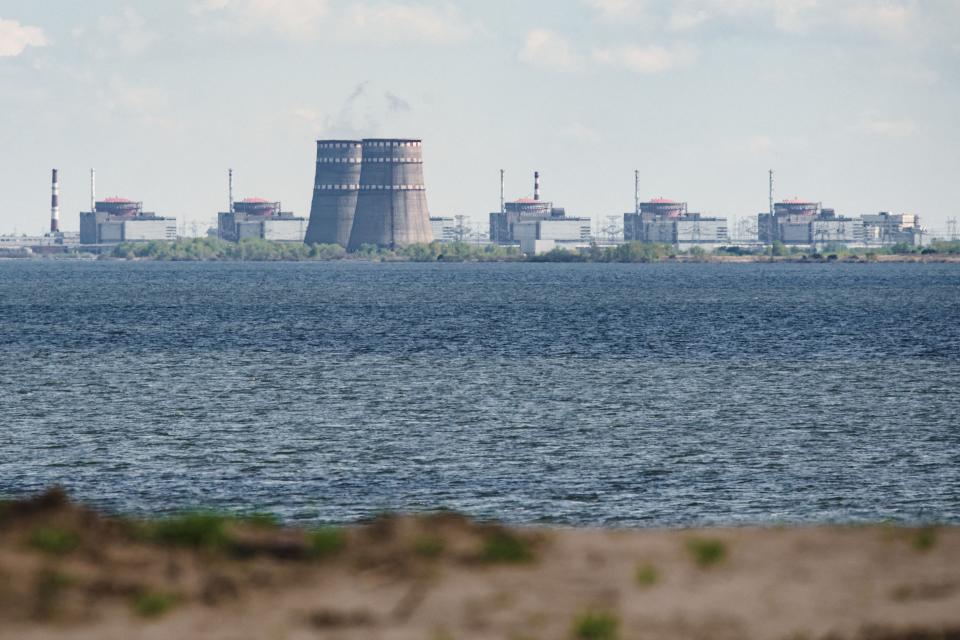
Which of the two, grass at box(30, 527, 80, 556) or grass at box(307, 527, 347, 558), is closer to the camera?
grass at box(30, 527, 80, 556)

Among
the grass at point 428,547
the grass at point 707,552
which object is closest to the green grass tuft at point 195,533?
the grass at point 428,547

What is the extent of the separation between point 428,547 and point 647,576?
1.74 meters

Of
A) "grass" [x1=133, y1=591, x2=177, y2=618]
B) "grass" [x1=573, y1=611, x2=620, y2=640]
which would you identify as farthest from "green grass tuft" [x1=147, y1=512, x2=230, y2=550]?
"grass" [x1=573, y1=611, x2=620, y2=640]

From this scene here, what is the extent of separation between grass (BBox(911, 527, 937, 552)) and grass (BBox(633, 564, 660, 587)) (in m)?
2.43

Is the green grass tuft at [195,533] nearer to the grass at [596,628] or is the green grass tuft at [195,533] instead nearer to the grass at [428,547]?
the grass at [428,547]

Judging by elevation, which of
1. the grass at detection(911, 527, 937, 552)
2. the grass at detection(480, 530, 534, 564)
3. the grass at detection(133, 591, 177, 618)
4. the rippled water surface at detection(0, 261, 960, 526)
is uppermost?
the grass at detection(480, 530, 534, 564)

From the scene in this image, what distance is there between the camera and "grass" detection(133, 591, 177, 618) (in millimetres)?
10539

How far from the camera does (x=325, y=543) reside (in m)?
12.1

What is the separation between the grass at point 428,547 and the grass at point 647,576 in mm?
1553

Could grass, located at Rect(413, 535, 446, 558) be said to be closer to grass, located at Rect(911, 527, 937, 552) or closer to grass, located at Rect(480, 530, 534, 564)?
grass, located at Rect(480, 530, 534, 564)

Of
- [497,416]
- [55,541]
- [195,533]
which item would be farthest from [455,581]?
[497,416]

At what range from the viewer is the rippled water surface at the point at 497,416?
97.8ft

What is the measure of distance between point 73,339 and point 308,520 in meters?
53.7

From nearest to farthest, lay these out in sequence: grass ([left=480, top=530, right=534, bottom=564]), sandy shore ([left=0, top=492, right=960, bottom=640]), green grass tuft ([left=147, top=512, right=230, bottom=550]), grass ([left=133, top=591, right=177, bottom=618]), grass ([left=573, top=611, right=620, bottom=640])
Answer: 1. grass ([left=573, top=611, right=620, bottom=640])
2. sandy shore ([left=0, top=492, right=960, bottom=640])
3. grass ([left=133, top=591, right=177, bottom=618])
4. grass ([left=480, top=530, right=534, bottom=564])
5. green grass tuft ([left=147, top=512, right=230, bottom=550])
